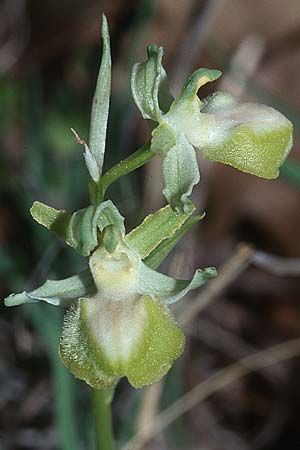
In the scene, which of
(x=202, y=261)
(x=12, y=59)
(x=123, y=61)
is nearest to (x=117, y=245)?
(x=202, y=261)

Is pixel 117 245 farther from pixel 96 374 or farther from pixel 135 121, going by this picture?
pixel 135 121

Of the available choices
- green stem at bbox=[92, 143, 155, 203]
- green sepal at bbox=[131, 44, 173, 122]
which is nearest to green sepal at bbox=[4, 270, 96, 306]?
green stem at bbox=[92, 143, 155, 203]

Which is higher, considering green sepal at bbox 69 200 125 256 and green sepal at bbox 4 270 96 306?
green sepal at bbox 69 200 125 256

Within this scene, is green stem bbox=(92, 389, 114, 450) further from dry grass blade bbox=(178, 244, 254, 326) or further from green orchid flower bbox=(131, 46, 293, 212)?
dry grass blade bbox=(178, 244, 254, 326)

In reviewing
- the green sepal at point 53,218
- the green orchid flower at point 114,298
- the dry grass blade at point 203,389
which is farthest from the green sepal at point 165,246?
the dry grass blade at point 203,389

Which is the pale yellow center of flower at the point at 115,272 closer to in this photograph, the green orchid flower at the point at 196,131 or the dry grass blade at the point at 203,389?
the green orchid flower at the point at 196,131

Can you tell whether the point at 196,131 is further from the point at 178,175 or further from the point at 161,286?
the point at 161,286
